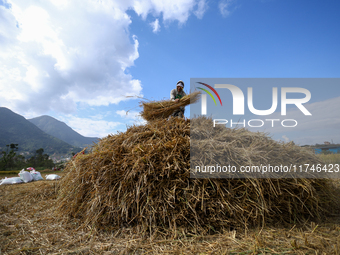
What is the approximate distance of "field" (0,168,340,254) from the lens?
1378mm

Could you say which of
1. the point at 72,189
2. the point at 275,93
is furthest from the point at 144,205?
the point at 275,93

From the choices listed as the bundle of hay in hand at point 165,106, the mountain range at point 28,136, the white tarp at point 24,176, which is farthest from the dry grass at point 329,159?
the mountain range at point 28,136

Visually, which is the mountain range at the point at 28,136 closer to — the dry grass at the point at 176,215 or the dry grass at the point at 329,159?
the dry grass at the point at 176,215

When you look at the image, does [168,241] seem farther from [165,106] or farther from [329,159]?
[329,159]

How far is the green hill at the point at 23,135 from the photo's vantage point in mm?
43219

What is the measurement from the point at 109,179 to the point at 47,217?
1230 mm

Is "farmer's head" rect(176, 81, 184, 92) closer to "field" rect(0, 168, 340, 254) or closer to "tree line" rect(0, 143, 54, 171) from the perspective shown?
"field" rect(0, 168, 340, 254)

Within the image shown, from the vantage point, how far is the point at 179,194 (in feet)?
5.51

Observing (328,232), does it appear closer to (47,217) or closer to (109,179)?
(109,179)

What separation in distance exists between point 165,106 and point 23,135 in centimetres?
6762

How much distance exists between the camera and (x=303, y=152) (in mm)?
2121

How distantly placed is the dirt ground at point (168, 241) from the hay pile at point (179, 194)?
0.10 m

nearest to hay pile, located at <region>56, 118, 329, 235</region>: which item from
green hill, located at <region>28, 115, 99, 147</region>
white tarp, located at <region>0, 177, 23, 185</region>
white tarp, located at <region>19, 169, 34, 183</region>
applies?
white tarp, located at <region>0, 177, 23, 185</region>

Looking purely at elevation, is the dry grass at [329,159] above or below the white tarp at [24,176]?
above
